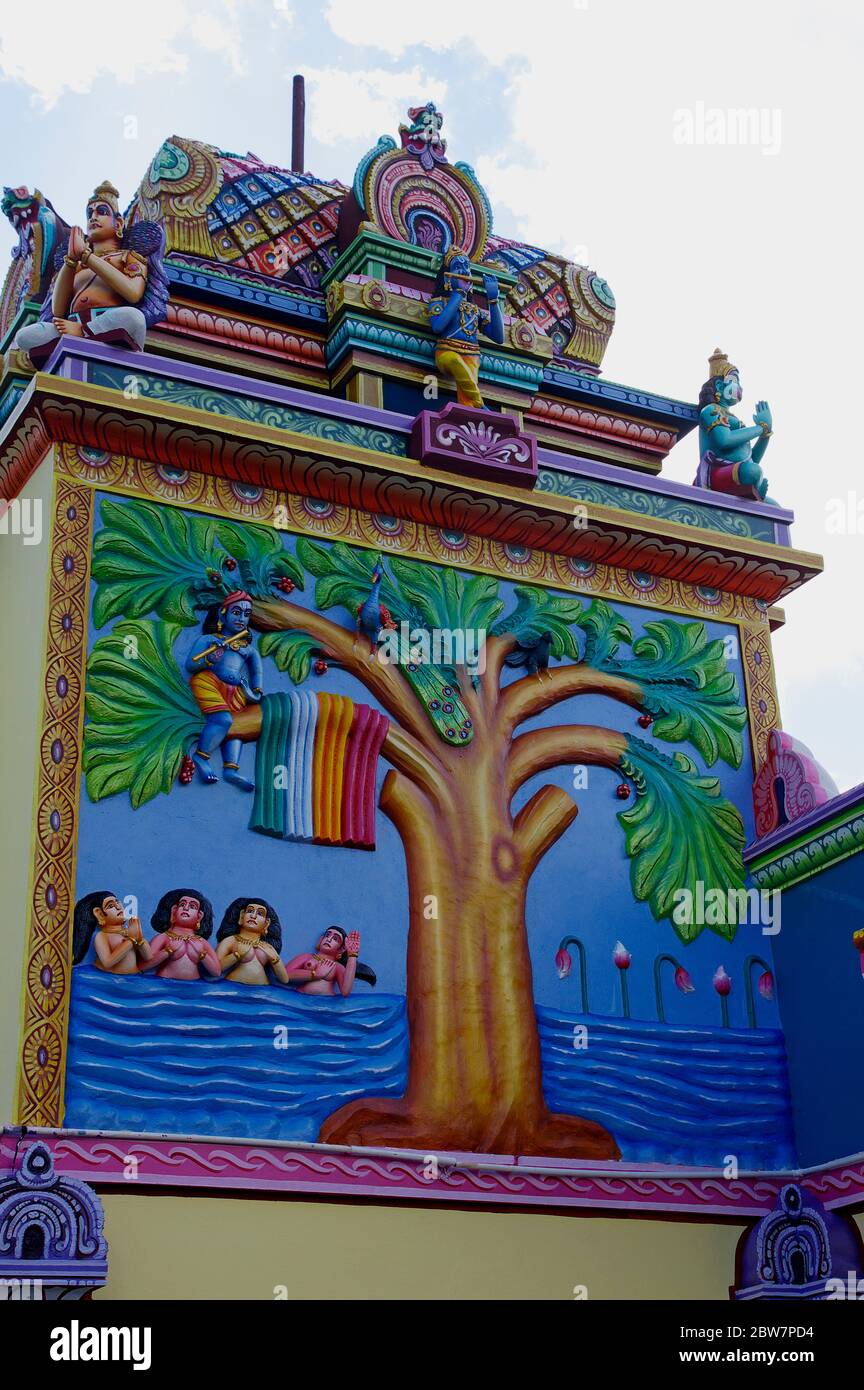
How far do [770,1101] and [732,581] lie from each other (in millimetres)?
3174

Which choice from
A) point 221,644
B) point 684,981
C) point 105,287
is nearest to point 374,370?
point 105,287

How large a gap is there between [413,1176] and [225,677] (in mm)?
2656

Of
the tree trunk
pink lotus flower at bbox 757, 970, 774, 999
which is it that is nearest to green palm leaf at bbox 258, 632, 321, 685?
the tree trunk

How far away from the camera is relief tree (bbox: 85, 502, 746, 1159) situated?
966cm

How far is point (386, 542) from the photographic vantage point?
10.8 m

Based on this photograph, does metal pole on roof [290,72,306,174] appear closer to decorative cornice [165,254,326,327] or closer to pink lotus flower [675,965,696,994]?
decorative cornice [165,254,326,327]

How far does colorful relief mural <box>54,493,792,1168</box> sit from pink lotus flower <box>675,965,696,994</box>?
22 mm

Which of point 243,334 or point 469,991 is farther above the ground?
point 243,334

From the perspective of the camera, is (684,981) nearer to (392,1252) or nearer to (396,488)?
(392,1252)

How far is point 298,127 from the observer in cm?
1445
